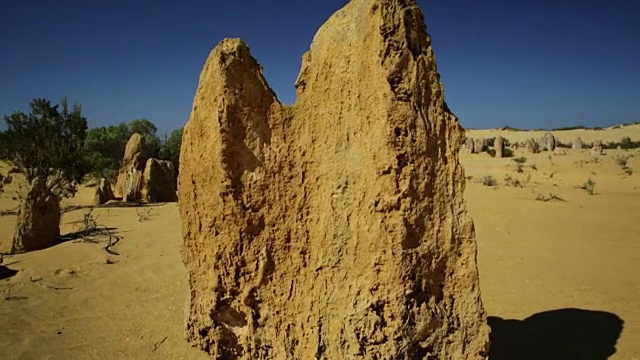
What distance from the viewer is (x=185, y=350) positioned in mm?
4129

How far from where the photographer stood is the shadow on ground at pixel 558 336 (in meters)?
4.67

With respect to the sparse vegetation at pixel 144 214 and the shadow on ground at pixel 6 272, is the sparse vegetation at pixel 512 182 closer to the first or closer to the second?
the sparse vegetation at pixel 144 214

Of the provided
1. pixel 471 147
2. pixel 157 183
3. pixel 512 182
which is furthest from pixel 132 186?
pixel 471 147

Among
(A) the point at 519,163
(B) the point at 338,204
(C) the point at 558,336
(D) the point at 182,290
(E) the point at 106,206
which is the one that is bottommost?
(C) the point at 558,336

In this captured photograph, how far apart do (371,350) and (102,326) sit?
331 cm

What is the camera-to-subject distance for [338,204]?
10.9ft

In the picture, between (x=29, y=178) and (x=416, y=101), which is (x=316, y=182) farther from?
(x=29, y=178)

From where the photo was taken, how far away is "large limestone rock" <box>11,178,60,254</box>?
789 centimetres

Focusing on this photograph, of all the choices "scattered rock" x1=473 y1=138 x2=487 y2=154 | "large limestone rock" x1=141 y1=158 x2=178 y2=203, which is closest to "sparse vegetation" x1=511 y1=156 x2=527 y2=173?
"scattered rock" x1=473 y1=138 x2=487 y2=154

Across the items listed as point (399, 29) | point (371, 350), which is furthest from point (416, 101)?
point (371, 350)

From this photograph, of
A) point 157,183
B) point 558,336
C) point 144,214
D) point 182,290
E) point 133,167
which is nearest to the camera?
point 558,336

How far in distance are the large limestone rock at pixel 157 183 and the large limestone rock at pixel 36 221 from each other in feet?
23.4

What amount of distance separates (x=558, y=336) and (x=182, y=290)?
5023 millimetres

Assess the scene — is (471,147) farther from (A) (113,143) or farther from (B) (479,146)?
(A) (113,143)
